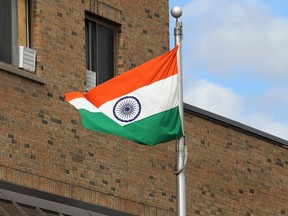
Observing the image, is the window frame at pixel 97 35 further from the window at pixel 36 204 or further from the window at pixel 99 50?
the window at pixel 36 204

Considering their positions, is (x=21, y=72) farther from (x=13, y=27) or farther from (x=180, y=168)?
(x=180, y=168)

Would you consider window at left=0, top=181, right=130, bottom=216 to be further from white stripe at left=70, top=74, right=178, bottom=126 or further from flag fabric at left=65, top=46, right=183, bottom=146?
white stripe at left=70, top=74, right=178, bottom=126

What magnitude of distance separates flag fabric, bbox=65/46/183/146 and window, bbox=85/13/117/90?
6.23 meters

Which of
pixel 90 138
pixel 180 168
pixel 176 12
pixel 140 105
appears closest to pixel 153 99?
pixel 140 105

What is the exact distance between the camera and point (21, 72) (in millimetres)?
26953

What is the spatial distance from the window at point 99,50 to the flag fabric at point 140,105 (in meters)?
6.23

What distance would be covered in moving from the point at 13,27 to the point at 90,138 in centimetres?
268

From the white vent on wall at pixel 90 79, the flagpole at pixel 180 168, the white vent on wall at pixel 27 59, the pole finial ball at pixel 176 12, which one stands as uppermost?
the white vent on wall at pixel 90 79

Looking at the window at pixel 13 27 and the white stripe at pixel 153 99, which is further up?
the window at pixel 13 27

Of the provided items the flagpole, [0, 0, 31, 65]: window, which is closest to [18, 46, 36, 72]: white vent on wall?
[0, 0, 31, 65]: window

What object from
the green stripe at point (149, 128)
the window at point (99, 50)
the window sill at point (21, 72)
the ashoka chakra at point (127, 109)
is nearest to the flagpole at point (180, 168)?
the green stripe at point (149, 128)

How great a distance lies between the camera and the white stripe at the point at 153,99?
893 inches

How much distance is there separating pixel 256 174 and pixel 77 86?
635 centimetres

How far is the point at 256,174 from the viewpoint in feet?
108
